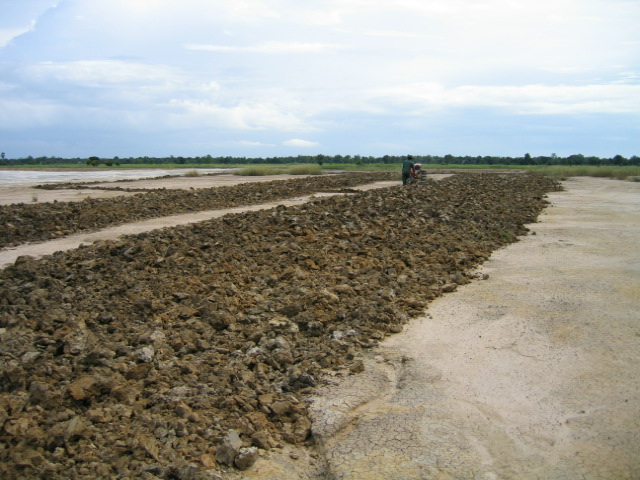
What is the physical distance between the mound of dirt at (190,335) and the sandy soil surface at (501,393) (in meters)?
0.38

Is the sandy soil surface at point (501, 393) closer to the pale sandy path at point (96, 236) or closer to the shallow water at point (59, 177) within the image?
the pale sandy path at point (96, 236)

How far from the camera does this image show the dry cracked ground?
3.70 meters

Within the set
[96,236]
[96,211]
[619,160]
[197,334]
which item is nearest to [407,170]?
[96,211]

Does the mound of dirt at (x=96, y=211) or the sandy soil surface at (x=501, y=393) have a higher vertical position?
the mound of dirt at (x=96, y=211)

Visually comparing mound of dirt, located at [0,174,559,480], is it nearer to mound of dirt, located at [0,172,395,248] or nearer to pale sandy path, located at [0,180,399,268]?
pale sandy path, located at [0,180,399,268]

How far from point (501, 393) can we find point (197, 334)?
2.67m

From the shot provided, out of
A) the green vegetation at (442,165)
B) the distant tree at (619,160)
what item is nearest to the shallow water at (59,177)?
the green vegetation at (442,165)

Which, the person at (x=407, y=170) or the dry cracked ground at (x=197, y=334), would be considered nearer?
the dry cracked ground at (x=197, y=334)

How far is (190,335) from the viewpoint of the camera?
5453 millimetres

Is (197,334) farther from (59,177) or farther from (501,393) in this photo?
(59,177)

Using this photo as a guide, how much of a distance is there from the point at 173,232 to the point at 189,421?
6.15m

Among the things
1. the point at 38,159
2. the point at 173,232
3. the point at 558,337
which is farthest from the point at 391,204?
the point at 38,159

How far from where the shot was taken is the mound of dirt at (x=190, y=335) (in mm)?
3688

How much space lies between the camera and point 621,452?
403 centimetres
